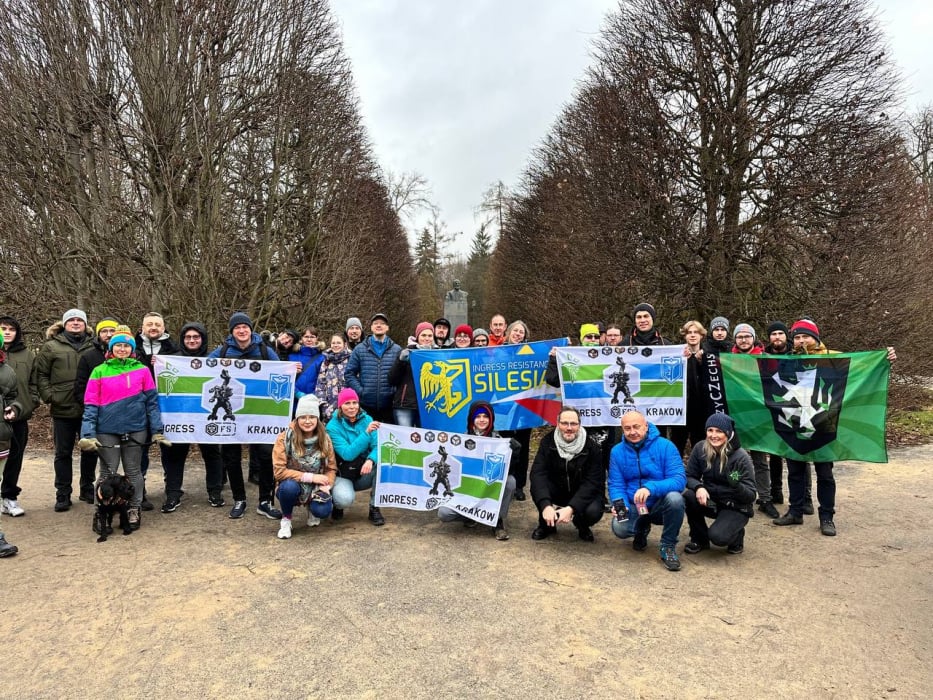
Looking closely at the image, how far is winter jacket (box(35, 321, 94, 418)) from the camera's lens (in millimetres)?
5988

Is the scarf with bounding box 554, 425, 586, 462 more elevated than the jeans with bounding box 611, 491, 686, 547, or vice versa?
the scarf with bounding box 554, 425, 586, 462

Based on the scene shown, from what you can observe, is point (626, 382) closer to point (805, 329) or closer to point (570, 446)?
point (570, 446)

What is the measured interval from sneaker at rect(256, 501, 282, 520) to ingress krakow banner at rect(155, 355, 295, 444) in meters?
0.74

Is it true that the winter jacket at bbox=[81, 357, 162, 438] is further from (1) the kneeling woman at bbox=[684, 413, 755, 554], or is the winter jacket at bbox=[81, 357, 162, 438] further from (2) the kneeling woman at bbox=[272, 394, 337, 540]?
(1) the kneeling woman at bbox=[684, 413, 755, 554]

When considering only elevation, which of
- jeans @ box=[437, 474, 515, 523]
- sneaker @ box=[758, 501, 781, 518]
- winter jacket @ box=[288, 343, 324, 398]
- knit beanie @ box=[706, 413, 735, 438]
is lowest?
sneaker @ box=[758, 501, 781, 518]

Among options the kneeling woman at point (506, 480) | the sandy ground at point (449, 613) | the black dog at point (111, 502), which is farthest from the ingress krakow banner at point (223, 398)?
the kneeling woman at point (506, 480)

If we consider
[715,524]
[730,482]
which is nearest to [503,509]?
[715,524]

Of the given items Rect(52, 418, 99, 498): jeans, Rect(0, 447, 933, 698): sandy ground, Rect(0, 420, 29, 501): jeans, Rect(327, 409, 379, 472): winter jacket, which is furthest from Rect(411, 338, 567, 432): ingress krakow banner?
Rect(0, 420, 29, 501): jeans

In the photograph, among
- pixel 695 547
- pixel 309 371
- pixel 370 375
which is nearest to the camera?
pixel 695 547

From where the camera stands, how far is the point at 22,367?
232 inches

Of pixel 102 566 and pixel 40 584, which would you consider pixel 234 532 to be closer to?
pixel 102 566

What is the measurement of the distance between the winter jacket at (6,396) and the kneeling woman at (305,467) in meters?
2.11

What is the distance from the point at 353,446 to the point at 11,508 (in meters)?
3.63

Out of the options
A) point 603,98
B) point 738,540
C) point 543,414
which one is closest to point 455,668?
point 738,540
